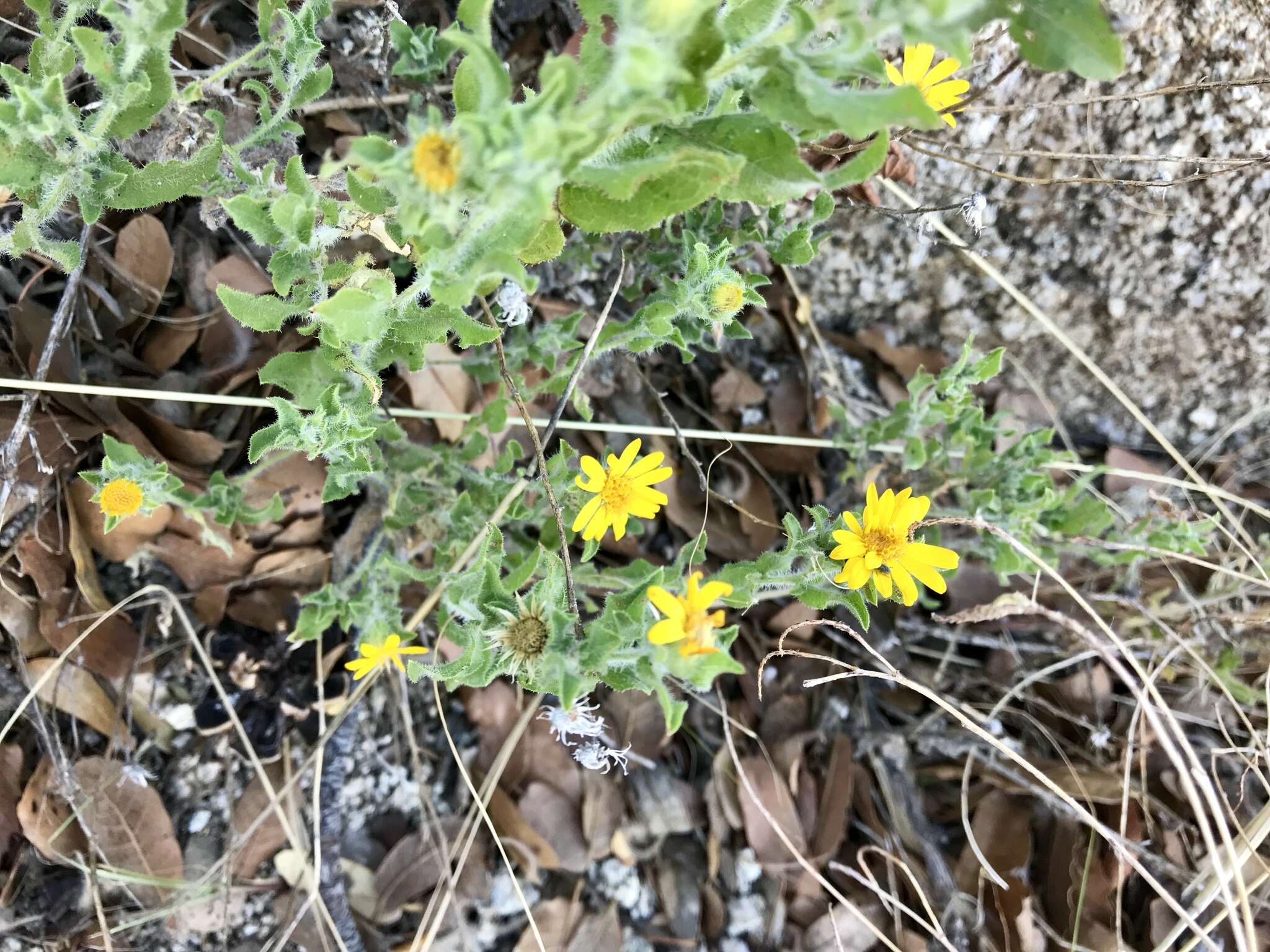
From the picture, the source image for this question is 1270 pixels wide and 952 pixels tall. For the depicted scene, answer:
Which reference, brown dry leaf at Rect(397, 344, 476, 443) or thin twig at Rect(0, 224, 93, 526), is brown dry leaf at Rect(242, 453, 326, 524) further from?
thin twig at Rect(0, 224, 93, 526)

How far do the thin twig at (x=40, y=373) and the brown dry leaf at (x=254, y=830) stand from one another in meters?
0.99

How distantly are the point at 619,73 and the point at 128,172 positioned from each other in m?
1.19

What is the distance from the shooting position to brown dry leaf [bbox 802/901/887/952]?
2795 millimetres

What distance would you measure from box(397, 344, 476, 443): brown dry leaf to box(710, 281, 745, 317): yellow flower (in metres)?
0.87

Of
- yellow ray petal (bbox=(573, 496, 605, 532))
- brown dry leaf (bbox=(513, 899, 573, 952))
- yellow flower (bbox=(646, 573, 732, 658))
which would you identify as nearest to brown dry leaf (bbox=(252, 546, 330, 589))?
yellow ray petal (bbox=(573, 496, 605, 532))

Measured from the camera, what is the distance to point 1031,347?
3.21 metres

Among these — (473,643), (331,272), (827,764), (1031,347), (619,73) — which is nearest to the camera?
(619,73)

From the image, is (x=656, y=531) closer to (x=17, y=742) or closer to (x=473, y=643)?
(x=473, y=643)

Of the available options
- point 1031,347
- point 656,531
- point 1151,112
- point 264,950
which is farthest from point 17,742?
point 1151,112

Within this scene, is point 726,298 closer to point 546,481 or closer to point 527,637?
point 546,481

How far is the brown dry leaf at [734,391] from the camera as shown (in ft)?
9.86

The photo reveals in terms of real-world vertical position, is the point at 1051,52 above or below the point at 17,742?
above

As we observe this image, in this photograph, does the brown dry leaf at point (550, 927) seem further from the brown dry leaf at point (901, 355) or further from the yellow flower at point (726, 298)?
the brown dry leaf at point (901, 355)

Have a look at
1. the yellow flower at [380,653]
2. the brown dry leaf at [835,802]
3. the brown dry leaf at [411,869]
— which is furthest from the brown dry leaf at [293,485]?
the brown dry leaf at [835,802]
